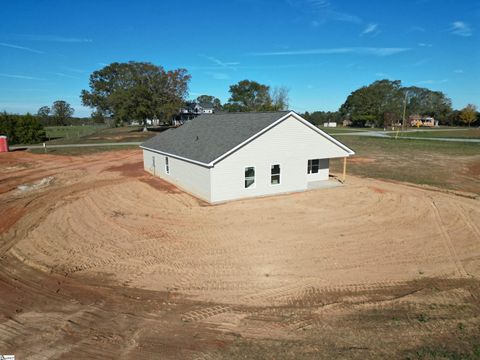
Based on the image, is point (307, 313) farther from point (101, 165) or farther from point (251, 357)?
point (101, 165)

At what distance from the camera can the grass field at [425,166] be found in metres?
22.8

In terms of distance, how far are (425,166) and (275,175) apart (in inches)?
715

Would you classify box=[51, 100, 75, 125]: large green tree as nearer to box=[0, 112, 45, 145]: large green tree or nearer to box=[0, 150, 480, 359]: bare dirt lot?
box=[0, 112, 45, 145]: large green tree

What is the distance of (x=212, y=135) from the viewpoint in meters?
20.5

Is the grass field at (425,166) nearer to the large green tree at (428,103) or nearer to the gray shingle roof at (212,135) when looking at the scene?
the gray shingle roof at (212,135)

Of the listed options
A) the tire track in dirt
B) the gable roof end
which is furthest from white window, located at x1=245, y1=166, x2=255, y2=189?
the tire track in dirt

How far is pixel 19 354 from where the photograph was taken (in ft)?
19.6

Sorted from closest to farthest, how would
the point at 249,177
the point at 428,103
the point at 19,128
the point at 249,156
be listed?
the point at 249,156, the point at 249,177, the point at 19,128, the point at 428,103

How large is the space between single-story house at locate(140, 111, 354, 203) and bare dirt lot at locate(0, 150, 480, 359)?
3.77ft

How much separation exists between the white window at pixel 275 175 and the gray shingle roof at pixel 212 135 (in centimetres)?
253

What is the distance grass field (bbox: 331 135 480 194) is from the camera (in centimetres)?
2281

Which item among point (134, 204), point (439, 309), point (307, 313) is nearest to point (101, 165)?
point (134, 204)

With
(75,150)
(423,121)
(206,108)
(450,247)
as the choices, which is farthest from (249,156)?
(423,121)

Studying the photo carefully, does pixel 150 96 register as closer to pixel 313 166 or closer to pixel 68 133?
pixel 68 133
